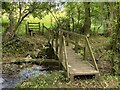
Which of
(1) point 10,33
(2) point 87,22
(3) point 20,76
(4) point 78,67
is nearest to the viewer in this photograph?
(4) point 78,67

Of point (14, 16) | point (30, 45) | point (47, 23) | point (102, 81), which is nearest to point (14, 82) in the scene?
point (102, 81)

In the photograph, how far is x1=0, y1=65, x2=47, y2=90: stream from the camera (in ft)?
23.6

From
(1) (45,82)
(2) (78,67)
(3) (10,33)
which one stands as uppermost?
(3) (10,33)

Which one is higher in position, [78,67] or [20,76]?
[78,67]

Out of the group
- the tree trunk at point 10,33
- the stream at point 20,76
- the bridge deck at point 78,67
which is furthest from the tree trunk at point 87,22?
the bridge deck at point 78,67

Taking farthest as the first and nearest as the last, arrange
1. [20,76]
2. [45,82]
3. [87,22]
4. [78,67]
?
[87,22] < [20,76] < [78,67] < [45,82]

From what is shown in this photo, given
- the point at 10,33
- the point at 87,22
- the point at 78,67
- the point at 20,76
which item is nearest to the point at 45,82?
the point at 78,67

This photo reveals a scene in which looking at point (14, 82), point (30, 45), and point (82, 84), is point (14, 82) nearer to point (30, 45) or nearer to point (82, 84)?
point (82, 84)

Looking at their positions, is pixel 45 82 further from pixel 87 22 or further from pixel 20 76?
pixel 87 22

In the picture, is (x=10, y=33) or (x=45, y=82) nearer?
(x=45, y=82)

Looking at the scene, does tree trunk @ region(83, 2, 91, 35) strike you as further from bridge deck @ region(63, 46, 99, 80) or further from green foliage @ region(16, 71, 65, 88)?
green foliage @ region(16, 71, 65, 88)

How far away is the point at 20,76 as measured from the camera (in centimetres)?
796

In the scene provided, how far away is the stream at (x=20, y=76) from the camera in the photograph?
283 inches

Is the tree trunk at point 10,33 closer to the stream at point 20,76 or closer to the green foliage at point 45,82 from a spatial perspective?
the stream at point 20,76
